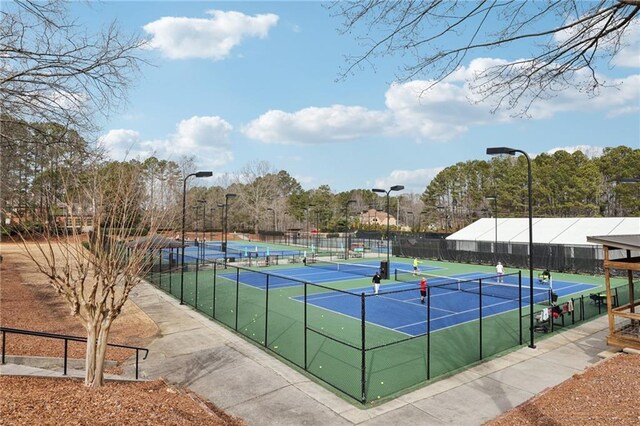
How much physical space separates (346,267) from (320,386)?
104 ft

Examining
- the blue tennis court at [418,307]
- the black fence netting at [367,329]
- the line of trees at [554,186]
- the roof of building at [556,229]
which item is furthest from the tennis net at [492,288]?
the line of trees at [554,186]

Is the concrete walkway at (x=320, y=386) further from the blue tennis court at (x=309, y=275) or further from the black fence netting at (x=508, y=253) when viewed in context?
the black fence netting at (x=508, y=253)

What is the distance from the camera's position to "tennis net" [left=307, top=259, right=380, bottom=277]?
128ft

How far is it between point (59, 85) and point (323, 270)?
3290 centimetres

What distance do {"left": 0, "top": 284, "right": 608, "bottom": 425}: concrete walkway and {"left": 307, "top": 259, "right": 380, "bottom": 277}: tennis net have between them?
2304cm

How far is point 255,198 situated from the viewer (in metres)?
99.8

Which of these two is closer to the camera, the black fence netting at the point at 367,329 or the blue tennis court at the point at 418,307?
the black fence netting at the point at 367,329

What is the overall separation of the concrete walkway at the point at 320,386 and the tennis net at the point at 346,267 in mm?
23039

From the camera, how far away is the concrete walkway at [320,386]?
9.40m

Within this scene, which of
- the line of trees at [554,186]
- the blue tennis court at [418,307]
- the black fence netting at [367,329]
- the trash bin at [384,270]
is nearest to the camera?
the black fence netting at [367,329]

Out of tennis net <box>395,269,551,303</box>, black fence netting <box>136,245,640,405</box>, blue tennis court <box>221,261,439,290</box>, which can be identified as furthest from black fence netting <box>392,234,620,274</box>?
black fence netting <box>136,245,640,405</box>

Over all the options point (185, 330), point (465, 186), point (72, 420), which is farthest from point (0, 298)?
point (465, 186)

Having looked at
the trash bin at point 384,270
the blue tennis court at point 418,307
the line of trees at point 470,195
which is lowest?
the blue tennis court at point 418,307

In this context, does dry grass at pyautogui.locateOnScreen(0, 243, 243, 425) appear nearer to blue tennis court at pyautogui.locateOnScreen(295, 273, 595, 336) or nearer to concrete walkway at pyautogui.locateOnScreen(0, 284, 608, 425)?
concrete walkway at pyautogui.locateOnScreen(0, 284, 608, 425)
